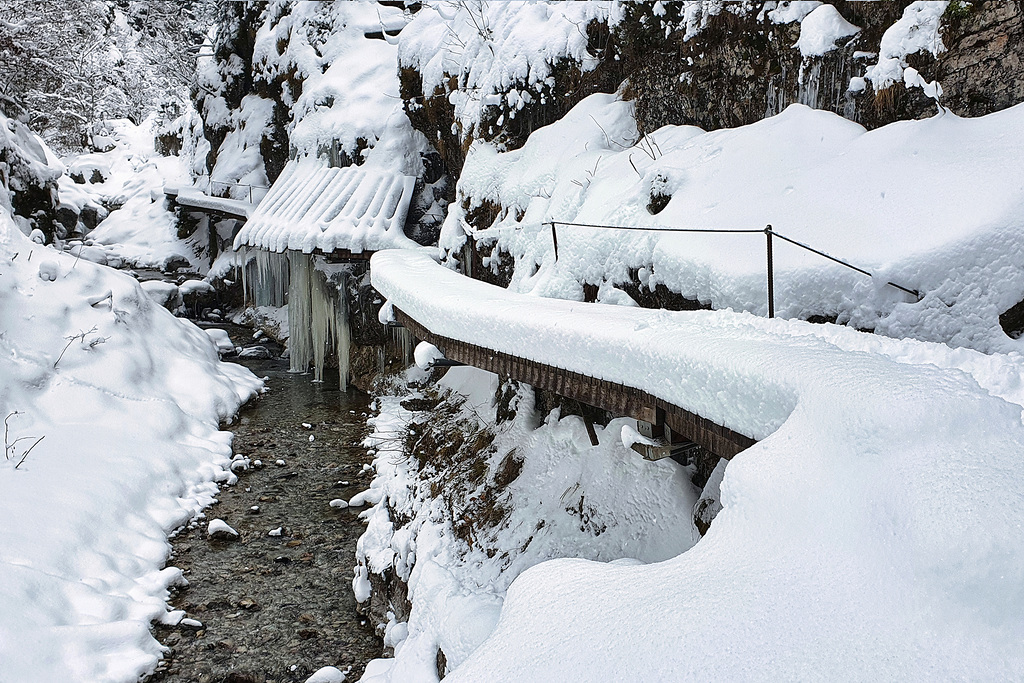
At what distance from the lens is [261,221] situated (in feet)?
55.8

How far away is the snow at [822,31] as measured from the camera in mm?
6480

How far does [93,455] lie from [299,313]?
24.1 ft

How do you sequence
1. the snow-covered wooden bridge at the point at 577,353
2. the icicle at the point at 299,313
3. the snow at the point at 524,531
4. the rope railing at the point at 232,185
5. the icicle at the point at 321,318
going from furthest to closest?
the rope railing at the point at 232,185
the icicle at the point at 299,313
the icicle at the point at 321,318
the snow at the point at 524,531
the snow-covered wooden bridge at the point at 577,353

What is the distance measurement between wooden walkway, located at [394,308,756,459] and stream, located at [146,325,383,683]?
3.45m

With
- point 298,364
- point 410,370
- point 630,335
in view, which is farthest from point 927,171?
point 298,364

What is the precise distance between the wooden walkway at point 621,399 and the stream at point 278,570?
3.45 m

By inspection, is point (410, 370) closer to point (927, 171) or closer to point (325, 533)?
point (325, 533)

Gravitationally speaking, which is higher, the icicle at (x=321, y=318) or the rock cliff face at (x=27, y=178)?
the rock cliff face at (x=27, y=178)

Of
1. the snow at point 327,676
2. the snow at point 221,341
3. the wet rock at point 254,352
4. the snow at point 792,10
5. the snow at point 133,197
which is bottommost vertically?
the wet rock at point 254,352

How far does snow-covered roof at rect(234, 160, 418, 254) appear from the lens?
14641 millimetres

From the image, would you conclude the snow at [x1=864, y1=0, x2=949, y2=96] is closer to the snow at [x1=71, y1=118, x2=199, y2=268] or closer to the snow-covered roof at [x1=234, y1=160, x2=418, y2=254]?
the snow-covered roof at [x1=234, y1=160, x2=418, y2=254]

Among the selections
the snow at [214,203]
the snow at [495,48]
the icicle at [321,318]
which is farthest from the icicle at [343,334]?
the snow at [214,203]

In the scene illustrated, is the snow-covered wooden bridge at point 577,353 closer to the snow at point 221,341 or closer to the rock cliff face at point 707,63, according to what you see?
the rock cliff face at point 707,63

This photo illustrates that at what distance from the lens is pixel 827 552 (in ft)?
8.94
